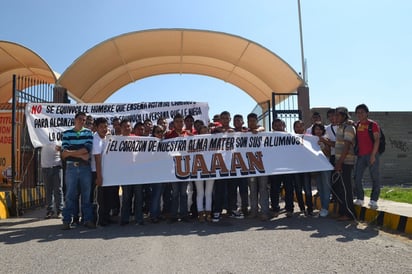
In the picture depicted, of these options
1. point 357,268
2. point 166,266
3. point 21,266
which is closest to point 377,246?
point 357,268

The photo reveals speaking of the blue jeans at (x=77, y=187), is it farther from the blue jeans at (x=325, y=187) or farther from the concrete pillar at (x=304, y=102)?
the concrete pillar at (x=304, y=102)

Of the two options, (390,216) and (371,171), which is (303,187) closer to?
(371,171)

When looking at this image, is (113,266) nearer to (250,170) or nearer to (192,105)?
(250,170)

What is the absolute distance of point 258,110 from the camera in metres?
14.0

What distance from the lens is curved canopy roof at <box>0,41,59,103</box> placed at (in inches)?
491

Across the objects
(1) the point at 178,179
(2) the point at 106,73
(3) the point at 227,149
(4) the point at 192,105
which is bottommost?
(1) the point at 178,179

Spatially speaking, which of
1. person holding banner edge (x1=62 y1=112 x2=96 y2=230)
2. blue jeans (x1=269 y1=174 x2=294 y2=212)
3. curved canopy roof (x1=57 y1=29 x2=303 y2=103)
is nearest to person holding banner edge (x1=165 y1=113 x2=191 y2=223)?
person holding banner edge (x1=62 y1=112 x2=96 y2=230)

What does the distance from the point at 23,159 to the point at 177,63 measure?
6.10 metres

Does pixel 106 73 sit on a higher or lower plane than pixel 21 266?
higher

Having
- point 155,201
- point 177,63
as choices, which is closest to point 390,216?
point 155,201

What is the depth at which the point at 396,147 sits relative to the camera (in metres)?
15.7

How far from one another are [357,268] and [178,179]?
3.58 metres

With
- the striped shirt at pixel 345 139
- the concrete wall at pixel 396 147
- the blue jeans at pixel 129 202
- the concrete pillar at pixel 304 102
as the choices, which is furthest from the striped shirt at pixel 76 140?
the concrete wall at pixel 396 147

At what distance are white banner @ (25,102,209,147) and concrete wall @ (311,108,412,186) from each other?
9557 mm
